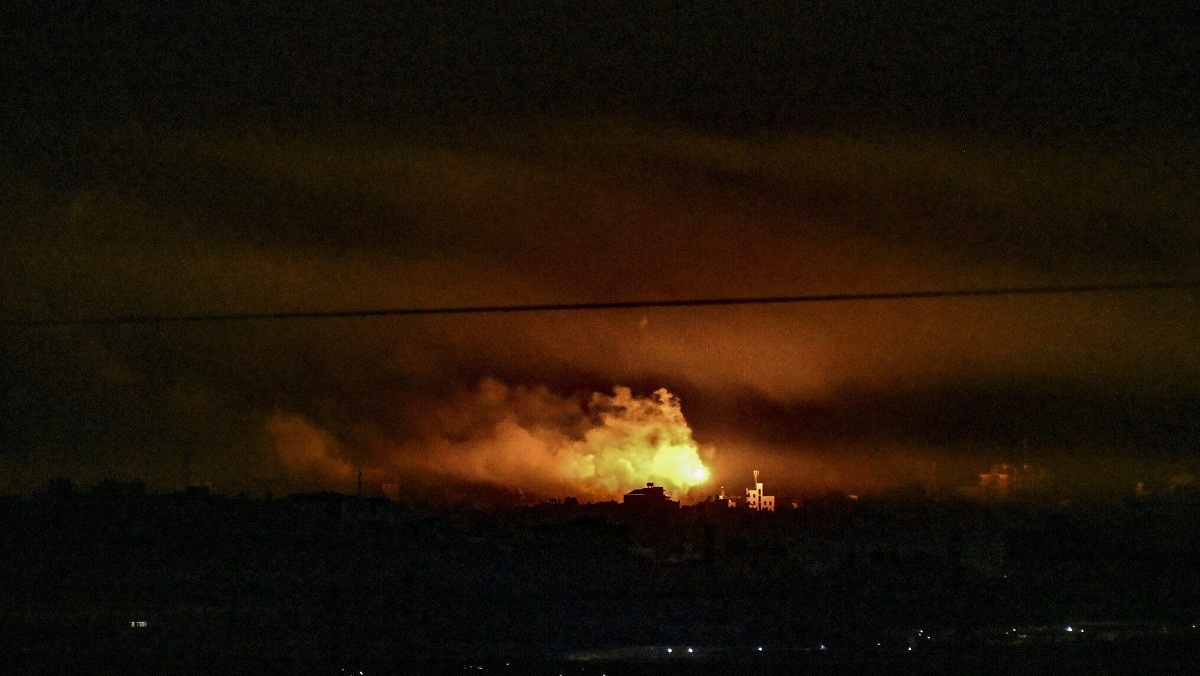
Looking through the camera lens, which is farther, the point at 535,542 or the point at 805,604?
the point at 535,542

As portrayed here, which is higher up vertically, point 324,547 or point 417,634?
point 324,547

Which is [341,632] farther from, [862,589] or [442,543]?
[862,589]

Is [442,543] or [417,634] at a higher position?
[442,543]

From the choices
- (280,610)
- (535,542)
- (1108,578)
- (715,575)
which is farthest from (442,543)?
(1108,578)

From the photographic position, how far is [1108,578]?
1648 centimetres

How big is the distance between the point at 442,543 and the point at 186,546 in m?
3.57

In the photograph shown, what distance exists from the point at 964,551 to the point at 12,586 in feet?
42.1

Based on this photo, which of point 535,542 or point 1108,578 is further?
point 535,542

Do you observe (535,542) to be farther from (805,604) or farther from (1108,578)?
(1108,578)

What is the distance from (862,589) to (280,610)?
7409mm

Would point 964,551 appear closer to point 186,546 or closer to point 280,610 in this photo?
point 280,610


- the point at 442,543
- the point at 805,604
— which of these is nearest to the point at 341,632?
the point at 442,543

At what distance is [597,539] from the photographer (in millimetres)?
18359

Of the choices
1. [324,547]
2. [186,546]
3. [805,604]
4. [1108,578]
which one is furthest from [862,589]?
[186,546]
